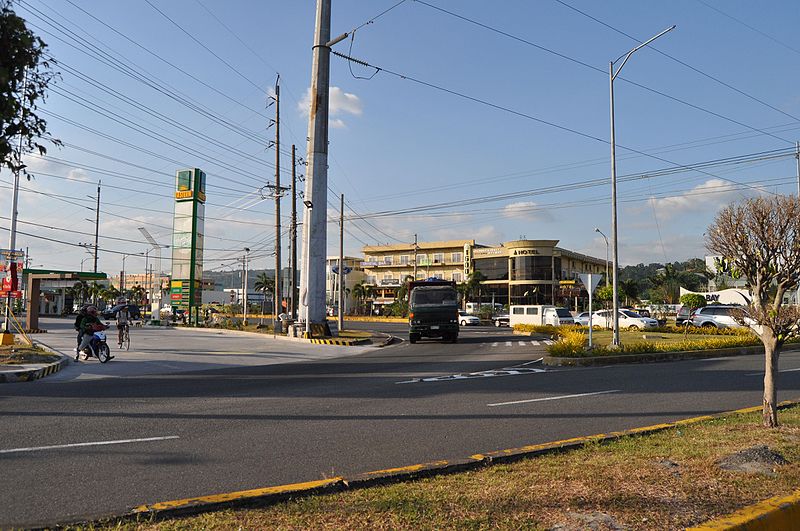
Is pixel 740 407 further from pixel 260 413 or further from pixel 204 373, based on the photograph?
pixel 204 373

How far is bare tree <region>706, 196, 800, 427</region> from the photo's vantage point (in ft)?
24.0

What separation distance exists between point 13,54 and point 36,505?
7.30 metres

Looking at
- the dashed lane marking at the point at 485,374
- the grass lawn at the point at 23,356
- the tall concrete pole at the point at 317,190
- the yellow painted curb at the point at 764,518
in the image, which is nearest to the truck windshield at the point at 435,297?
the tall concrete pole at the point at 317,190

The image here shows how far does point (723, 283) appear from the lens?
68.6 meters

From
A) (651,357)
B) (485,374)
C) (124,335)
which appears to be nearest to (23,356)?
(124,335)

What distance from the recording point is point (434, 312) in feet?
89.2

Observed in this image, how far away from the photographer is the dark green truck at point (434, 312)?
27.1m

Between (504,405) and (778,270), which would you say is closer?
(778,270)

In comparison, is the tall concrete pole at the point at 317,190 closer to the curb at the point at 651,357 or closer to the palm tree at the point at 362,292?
the curb at the point at 651,357

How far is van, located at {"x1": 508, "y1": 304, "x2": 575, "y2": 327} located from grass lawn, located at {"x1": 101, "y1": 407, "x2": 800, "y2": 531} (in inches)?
1304

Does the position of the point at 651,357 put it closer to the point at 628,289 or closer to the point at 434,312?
the point at 434,312

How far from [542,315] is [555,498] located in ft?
119

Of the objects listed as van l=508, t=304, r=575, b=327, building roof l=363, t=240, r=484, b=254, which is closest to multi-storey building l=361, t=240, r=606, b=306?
building roof l=363, t=240, r=484, b=254

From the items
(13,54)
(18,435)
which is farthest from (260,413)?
(13,54)
